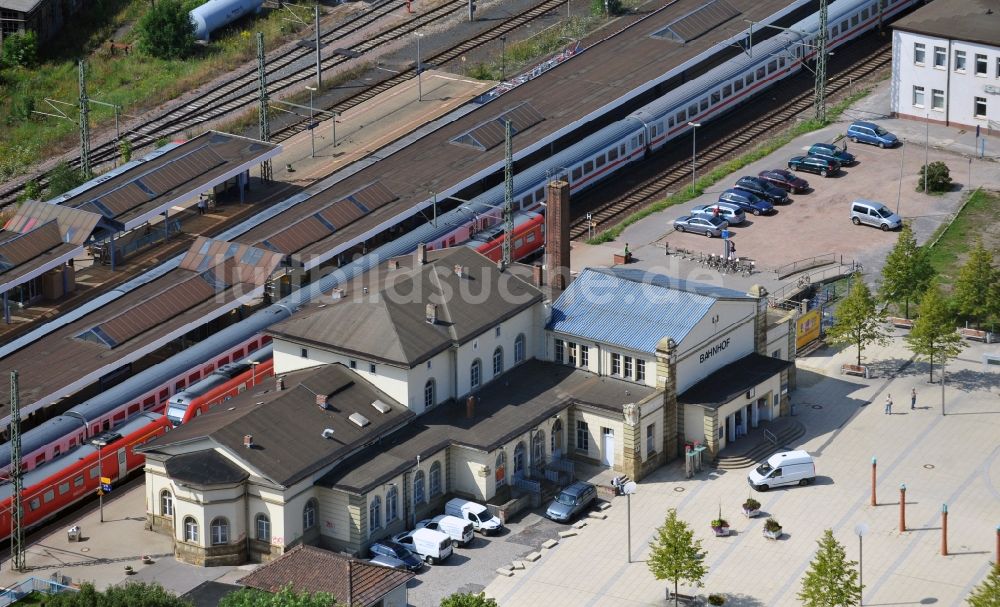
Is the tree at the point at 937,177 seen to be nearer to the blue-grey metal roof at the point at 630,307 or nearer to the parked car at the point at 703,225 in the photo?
the parked car at the point at 703,225

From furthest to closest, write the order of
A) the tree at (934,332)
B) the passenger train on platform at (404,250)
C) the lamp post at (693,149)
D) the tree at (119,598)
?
the lamp post at (693,149), the tree at (934,332), the passenger train on platform at (404,250), the tree at (119,598)

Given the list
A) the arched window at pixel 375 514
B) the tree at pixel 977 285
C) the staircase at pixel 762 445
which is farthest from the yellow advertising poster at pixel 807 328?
the arched window at pixel 375 514

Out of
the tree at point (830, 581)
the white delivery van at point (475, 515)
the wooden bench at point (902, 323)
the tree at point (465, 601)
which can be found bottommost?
the white delivery van at point (475, 515)

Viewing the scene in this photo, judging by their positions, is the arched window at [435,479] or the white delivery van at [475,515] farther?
the arched window at [435,479]

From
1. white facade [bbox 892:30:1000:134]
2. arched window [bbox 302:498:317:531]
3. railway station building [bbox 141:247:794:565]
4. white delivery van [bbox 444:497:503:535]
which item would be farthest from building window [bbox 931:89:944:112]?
arched window [bbox 302:498:317:531]

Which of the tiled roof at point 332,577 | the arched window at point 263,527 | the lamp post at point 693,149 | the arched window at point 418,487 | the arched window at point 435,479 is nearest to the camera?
the tiled roof at point 332,577

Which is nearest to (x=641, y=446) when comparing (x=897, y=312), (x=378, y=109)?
(x=897, y=312)

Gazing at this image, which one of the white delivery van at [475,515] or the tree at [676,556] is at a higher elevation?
the tree at [676,556]

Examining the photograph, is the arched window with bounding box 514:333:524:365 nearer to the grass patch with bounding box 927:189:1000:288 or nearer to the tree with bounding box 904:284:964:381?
the tree with bounding box 904:284:964:381

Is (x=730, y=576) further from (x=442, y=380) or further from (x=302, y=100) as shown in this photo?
(x=302, y=100)
